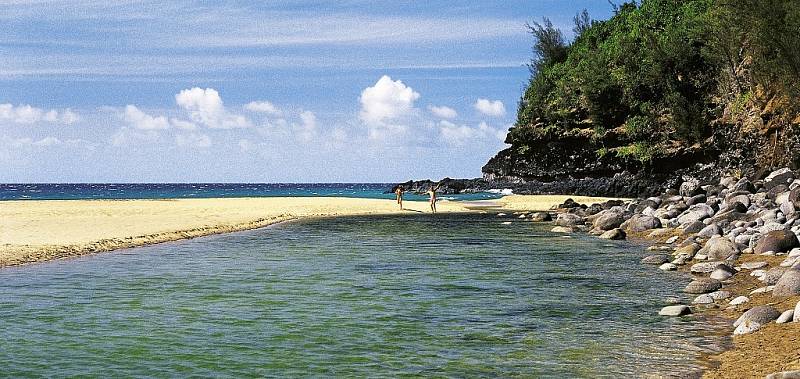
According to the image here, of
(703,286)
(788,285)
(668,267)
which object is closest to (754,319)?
(788,285)

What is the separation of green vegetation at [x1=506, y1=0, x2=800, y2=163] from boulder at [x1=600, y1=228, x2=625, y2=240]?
60.1ft

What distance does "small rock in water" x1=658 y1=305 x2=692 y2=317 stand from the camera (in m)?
14.5

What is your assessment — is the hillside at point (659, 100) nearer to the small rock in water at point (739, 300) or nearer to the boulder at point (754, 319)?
the small rock in water at point (739, 300)

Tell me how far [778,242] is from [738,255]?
3.34 ft

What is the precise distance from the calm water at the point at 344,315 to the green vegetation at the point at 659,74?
2737 cm

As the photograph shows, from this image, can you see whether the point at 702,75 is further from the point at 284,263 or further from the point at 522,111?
the point at 284,263

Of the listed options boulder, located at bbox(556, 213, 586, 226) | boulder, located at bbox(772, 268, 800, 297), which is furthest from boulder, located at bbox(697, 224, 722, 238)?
boulder, located at bbox(556, 213, 586, 226)

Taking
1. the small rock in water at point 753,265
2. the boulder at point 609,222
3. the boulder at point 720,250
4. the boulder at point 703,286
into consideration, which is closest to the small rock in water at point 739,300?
the boulder at point 703,286

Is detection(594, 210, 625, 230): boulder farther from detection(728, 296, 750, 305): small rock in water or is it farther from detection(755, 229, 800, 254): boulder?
detection(728, 296, 750, 305): small rock in water

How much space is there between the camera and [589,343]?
12.5 metres

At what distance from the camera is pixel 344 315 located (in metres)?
15.2

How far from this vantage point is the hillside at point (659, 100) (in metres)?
49.4

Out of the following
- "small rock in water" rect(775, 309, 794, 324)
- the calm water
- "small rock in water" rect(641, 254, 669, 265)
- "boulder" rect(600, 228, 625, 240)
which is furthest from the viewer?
"boulder" rect(600, 228, 625, 240)

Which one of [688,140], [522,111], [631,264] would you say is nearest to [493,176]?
[522,111]
